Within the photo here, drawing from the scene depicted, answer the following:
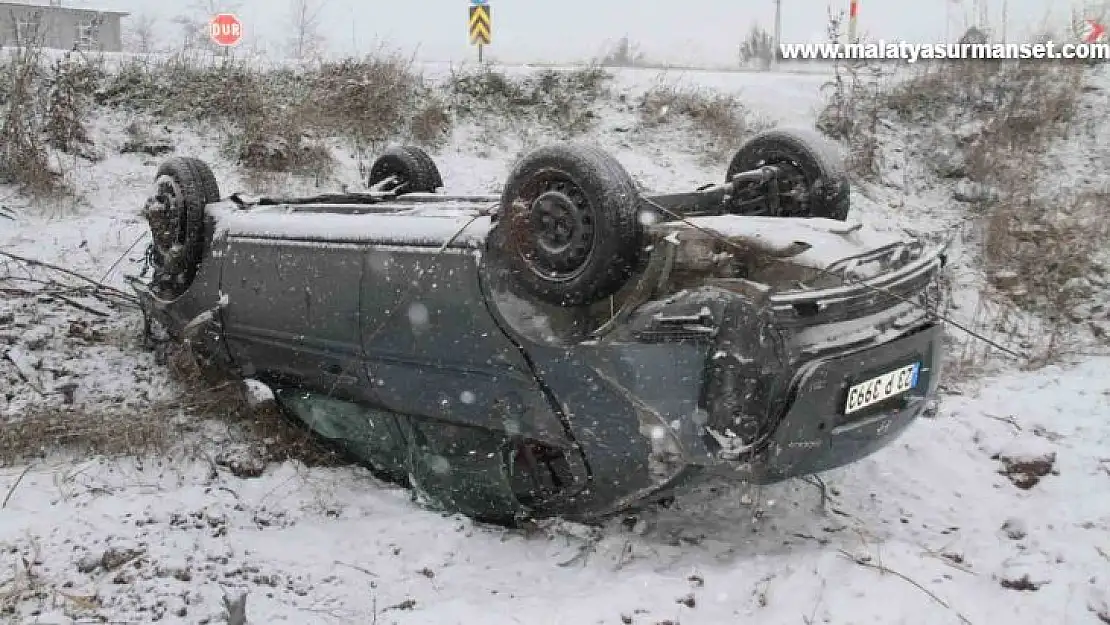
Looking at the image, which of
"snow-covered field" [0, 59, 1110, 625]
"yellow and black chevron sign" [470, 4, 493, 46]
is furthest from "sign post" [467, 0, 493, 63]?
"snow-covered field" [0, 59, 1110, 625]

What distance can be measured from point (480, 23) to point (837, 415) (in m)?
10.3

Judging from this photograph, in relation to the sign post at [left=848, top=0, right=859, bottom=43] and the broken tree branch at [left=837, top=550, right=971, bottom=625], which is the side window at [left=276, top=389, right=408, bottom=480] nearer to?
the broken tree branch at [left=837, top=550, right=971, bottom=625]

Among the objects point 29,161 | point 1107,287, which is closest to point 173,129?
point 29,161

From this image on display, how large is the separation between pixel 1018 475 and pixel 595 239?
2.69 m

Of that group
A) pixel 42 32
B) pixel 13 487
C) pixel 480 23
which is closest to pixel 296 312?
pixel 13 487

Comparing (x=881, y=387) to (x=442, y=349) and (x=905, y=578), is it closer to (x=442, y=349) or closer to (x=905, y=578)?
(x=905, y=578)

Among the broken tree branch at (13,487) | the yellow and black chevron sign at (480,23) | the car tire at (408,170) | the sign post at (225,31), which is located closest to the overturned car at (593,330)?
the broken tree branch at (13,487)

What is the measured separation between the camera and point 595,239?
3189mm

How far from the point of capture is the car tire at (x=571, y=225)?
3.19 m

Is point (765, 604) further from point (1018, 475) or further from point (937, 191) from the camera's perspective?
point (937, 191)

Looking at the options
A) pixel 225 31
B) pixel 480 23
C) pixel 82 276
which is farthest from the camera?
pixel 480 23

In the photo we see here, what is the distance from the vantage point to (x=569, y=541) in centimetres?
369

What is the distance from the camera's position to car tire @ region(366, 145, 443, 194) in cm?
594

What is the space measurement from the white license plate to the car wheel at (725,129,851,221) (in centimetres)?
106
